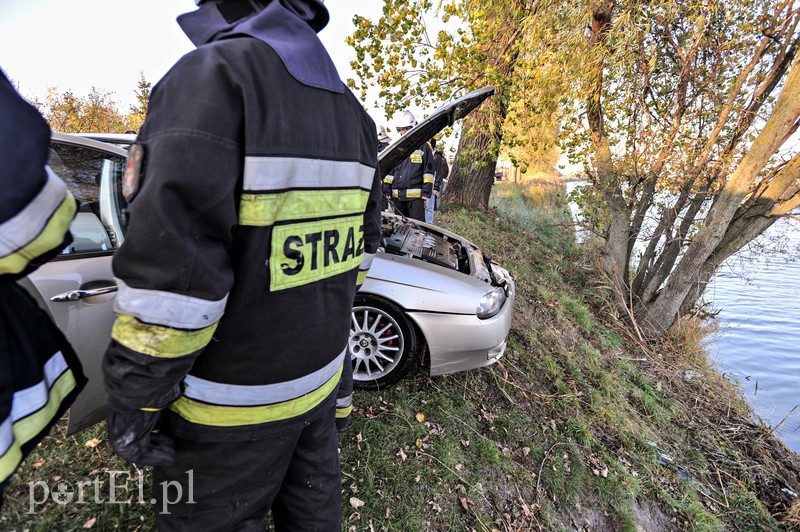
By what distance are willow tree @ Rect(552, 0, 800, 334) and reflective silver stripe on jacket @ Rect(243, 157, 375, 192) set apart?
15.2ft

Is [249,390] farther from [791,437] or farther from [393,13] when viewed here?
[791,437]

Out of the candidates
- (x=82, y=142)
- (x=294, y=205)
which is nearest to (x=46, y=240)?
(x=294, y=205)

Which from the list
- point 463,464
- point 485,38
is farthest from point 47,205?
point 485,38

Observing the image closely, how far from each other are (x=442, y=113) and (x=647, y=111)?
5428 millimetres

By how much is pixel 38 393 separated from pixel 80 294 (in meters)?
1.02

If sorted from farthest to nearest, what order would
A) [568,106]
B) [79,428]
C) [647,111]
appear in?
[647,111]
[568,106]
[79,428]

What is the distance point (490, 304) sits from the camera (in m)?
2.88

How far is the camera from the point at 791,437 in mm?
5195

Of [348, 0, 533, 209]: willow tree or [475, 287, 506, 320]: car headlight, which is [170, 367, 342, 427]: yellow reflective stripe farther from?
[348, 0, 533, 209]: willow tree

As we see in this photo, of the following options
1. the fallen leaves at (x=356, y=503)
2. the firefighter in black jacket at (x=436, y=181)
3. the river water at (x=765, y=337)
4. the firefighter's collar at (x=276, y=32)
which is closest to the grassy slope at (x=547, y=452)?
the fallen leaves at (x=356, y=503)

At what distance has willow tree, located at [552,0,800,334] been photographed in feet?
17.7

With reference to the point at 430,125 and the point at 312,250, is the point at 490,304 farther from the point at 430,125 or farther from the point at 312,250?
the point at 312,250

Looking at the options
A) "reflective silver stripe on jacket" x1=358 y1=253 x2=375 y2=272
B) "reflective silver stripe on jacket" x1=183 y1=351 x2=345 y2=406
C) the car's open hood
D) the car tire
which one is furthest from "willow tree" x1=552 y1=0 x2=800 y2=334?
"reflective silver stripe on jacket" x1=183 y1=351 x2=345 y2=406

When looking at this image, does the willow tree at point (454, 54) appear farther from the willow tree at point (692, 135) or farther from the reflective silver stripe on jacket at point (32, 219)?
the reflective silver stripe on jacket at point (32, 219)
